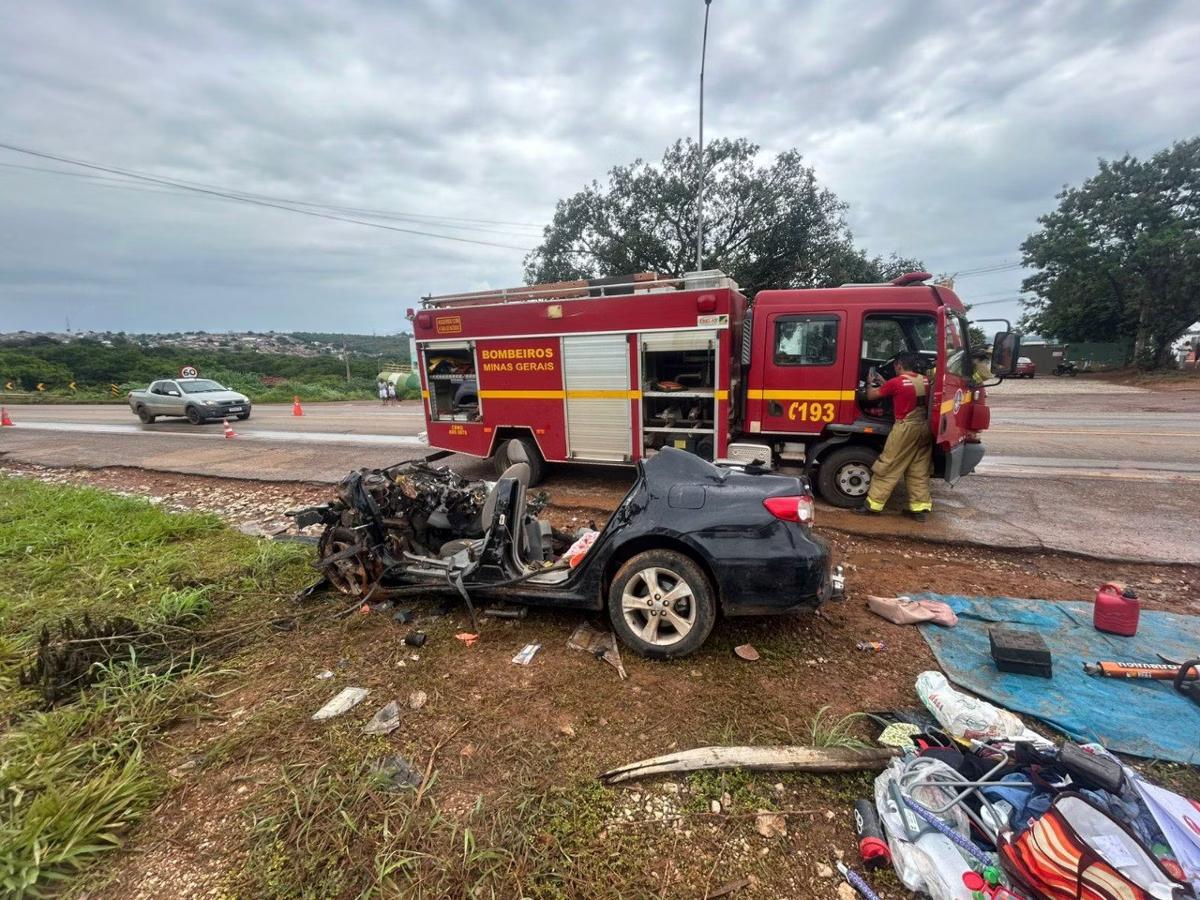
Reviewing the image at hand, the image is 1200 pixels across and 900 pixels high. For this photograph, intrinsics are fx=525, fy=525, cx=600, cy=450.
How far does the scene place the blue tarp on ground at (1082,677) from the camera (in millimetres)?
2414

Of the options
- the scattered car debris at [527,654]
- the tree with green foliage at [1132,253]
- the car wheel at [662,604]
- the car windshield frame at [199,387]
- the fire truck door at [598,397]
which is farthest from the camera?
the tree with green foliage at [1132,253]

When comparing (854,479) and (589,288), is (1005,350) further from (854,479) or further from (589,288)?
(589,288)

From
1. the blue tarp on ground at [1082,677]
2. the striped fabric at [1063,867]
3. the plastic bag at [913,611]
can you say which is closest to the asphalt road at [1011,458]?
the blue tarp on ground at [1082,677]

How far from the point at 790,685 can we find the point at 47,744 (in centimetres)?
366

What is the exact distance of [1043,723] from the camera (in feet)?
8.32

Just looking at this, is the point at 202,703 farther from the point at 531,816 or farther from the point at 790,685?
the point at 790,685

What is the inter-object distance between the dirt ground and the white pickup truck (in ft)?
53.3

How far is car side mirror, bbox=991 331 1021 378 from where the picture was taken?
5.54 meters

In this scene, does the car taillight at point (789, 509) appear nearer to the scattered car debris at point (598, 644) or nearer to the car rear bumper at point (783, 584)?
the car rear bumper at point (783, 584)

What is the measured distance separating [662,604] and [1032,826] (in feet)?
5.64

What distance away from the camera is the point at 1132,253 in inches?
961

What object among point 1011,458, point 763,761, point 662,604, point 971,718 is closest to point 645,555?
point 662,604

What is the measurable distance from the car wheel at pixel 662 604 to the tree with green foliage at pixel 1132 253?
3234 cm

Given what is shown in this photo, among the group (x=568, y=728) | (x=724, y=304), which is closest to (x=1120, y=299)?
(x=724, y=304)
